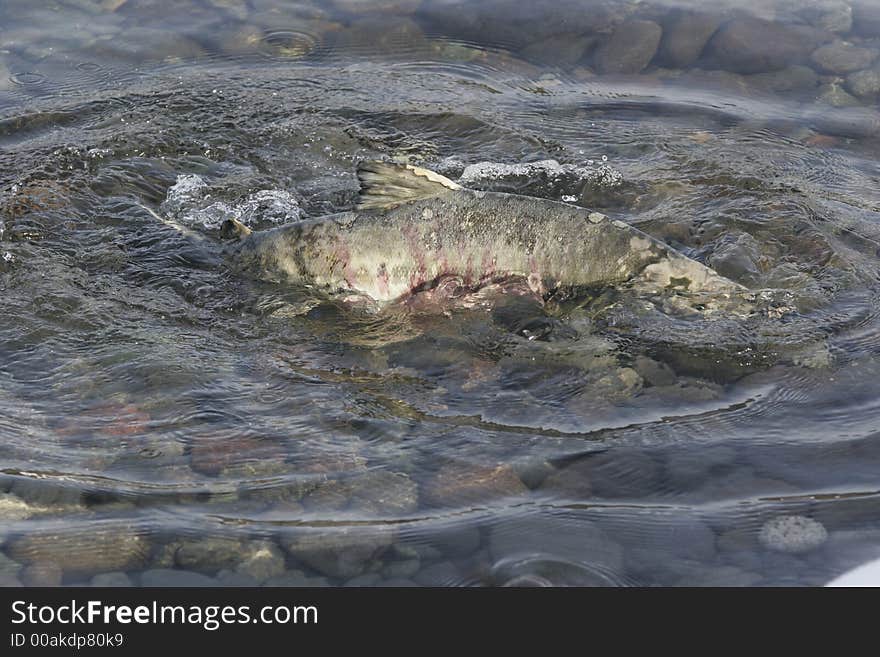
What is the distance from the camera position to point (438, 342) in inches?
215

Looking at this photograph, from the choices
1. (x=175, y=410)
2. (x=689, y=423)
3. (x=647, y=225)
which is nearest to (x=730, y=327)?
(x=689, y=423)

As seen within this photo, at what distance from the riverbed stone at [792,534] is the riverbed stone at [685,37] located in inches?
250

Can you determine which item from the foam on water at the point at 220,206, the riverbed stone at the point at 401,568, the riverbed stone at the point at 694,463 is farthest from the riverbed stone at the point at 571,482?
the foam on water at the point at 220,206

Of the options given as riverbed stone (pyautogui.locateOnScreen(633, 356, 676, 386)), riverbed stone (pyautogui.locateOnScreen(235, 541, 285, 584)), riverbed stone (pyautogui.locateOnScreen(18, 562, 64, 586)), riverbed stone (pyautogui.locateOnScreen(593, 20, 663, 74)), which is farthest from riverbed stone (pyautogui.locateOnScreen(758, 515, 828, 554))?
riverbed stone (pyautogui.locateOnScreen(593, 20, 663, 74))

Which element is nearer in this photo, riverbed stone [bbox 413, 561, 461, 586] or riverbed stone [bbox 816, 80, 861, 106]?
riverbed stone [bbox 413, 561, 461, 586]

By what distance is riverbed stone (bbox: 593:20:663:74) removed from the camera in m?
9.42

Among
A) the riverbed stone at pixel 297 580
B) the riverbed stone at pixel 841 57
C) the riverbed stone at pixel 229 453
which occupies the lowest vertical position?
the riverbed stone at pixel 297 580

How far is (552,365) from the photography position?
17.1 feet

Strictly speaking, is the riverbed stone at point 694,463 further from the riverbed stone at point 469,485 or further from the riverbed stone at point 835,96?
the riverbed stone at point 835,96

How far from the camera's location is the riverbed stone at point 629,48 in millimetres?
9422

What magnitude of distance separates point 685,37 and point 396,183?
535 cm

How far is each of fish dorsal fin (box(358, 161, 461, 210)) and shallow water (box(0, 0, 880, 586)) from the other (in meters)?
0.70

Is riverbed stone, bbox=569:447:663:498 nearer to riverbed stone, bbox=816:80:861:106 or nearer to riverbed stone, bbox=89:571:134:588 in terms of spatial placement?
riverbed stone, bbox=89:571:134:588

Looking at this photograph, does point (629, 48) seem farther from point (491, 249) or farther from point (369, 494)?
point (369, 494)
